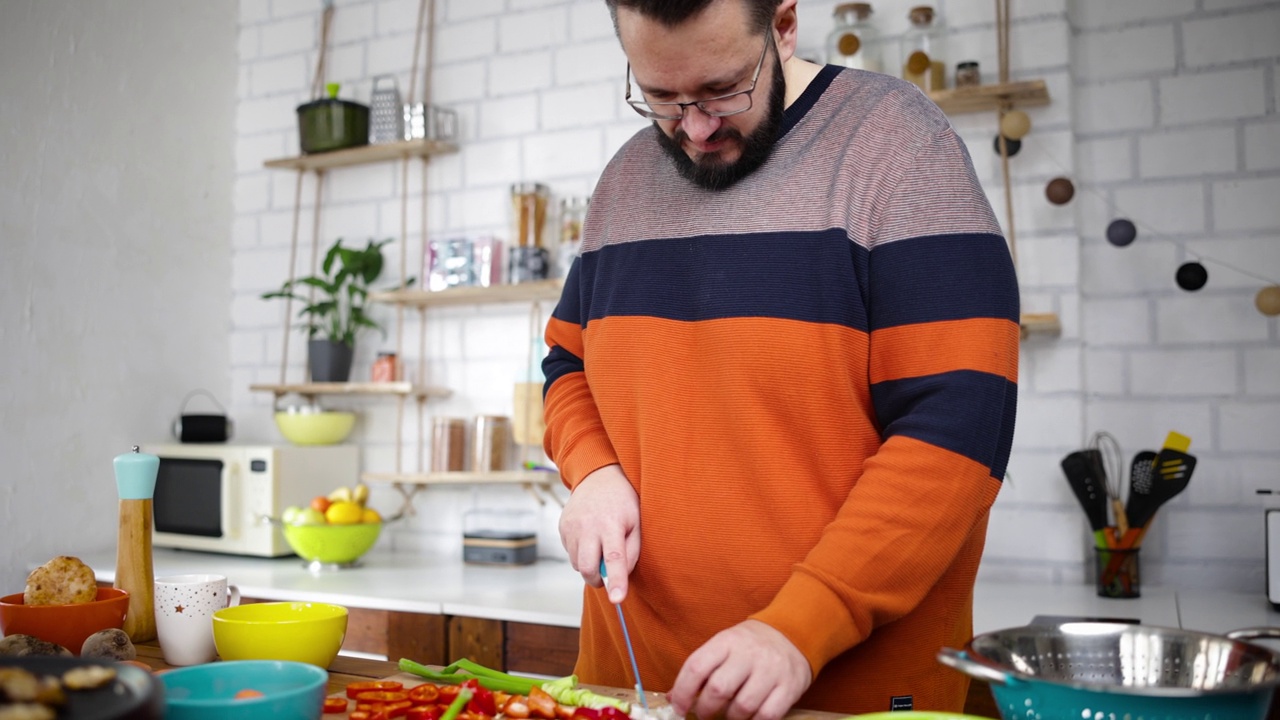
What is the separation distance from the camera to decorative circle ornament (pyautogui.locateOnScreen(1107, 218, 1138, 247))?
94.3 inches

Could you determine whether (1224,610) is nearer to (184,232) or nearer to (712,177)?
(712,177)

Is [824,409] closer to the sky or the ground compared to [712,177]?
closer to the ground

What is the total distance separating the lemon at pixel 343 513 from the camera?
114 inches

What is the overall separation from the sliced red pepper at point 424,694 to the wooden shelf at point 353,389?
2113 millimetres

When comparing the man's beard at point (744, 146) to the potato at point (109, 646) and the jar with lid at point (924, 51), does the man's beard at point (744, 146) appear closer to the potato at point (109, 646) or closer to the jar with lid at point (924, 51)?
the potato at point (109, 646)

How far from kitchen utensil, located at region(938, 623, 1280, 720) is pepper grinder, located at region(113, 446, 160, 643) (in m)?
1.01

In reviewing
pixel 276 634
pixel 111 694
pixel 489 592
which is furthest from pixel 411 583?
pixel 111 694

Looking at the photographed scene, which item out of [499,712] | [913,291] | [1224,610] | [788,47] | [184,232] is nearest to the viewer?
[499,712]

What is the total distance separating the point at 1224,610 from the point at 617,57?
2.06 m

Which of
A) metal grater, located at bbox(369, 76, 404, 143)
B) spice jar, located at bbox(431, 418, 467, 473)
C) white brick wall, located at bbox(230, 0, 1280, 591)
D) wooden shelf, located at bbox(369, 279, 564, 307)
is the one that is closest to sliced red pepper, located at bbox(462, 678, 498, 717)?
white brick wall, located at bbox(230, 0, 1280, 591)

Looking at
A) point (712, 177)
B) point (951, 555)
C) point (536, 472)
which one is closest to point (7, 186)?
point (536, 472)

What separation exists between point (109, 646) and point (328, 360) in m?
2.17

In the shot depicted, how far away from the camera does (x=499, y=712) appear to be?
38.7 inches

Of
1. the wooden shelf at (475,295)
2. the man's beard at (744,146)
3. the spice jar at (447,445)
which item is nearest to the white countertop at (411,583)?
the spice jar at (447,445)
